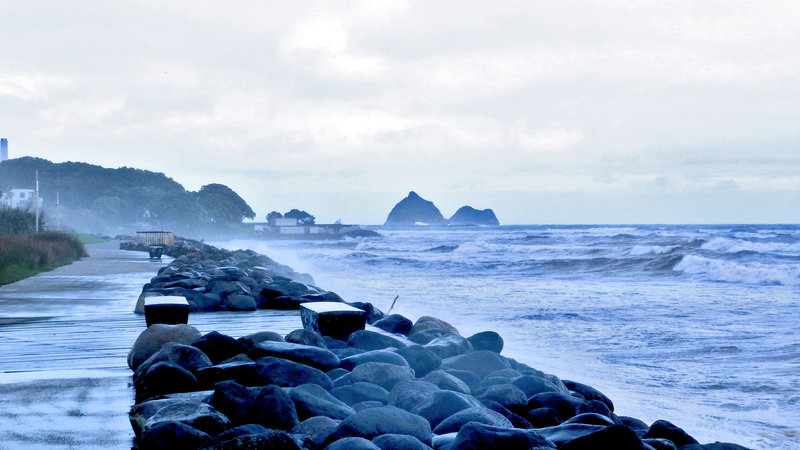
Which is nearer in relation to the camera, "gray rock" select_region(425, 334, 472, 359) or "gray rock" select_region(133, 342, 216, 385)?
"gray rock" select_region(133, 342, 216, 385)

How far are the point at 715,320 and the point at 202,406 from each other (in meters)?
11.1

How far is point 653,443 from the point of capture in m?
4.08

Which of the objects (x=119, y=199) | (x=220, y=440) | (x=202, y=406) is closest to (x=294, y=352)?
(x=202, y=406)

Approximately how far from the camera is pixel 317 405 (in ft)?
14.0

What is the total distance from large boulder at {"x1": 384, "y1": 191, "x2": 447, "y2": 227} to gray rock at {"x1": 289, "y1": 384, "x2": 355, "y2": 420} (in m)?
180

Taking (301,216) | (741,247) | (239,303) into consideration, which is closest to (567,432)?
(239,303)

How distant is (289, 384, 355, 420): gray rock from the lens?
166 inches

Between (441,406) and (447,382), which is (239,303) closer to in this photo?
(447,382)

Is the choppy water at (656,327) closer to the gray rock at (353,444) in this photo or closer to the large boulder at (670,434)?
the large boulder at (670,434)

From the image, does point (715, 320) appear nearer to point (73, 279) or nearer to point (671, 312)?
point (671, 312)

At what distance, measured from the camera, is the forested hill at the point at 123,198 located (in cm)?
10600

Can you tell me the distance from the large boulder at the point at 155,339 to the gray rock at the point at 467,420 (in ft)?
8.15

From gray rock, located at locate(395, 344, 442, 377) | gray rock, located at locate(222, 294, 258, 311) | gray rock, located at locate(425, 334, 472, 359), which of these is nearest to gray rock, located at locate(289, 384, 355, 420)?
gray rock, located at locate(395, 344, 442, 377)

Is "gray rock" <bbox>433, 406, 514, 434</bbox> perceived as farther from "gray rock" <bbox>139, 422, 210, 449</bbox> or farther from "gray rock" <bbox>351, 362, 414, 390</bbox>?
"gray rock" <bbox>139, 422, 210, 449</bbox>
